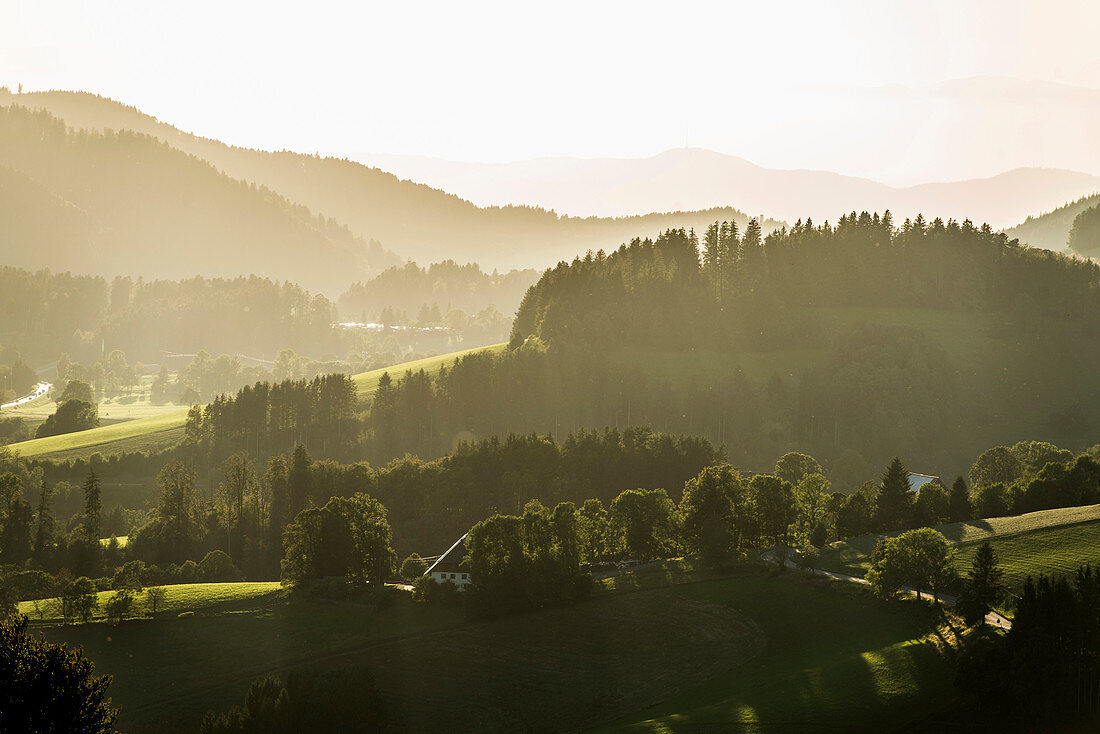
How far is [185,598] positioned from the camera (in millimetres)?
86125

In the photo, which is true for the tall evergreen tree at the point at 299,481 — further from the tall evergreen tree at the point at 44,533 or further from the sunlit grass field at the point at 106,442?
the sunlit grass field at the point at 106,442

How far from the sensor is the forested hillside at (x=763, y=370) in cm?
16050

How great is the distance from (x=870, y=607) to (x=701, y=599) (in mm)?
14608

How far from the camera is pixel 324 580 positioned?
86.9 metres

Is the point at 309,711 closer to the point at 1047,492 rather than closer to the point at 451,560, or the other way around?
the point at 451,560

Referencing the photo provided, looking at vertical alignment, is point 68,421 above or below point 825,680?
above

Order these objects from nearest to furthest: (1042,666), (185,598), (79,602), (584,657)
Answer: (1042,666)
(584,657)
(79,602)
(185,598)

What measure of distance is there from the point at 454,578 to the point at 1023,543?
49894mm

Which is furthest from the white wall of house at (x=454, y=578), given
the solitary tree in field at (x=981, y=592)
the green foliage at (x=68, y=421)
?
the green foliage at (x=68, y=421)

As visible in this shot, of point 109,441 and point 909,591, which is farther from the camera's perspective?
point 109,441

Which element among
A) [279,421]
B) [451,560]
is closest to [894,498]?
[451,560]

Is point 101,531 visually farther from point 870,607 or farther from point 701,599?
point 870,607

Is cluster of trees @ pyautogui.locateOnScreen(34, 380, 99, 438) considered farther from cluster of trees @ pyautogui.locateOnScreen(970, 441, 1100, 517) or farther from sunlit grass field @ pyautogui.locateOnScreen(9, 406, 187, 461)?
cluster of trees @ pyautogui.locateOnScreen(970, 441, 1100, 517)

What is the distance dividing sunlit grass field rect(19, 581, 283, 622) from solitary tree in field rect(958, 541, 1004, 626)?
201 ft
